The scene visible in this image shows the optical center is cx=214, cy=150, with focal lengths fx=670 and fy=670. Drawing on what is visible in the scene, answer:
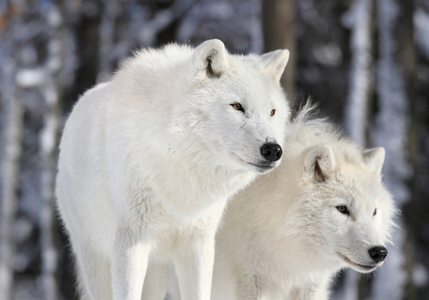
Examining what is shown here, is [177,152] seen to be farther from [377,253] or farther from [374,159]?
[374,159]

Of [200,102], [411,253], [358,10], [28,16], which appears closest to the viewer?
[200,102]

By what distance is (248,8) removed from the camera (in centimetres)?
1795

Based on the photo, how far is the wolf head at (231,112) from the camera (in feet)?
13.6

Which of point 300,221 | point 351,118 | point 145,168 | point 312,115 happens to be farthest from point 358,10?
point 145,168

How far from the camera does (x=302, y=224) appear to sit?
515 cm

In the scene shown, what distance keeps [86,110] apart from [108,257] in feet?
3.73

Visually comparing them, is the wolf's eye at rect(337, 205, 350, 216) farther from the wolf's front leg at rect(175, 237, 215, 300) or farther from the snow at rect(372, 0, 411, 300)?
the snow at rect(372, 0, 411, 300)

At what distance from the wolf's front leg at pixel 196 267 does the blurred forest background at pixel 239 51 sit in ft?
18.6

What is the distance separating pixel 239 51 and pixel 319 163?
1255cm

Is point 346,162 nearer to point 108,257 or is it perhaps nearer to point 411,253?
point 108,257

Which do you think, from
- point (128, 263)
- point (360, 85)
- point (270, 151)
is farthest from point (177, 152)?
point (360, 85)

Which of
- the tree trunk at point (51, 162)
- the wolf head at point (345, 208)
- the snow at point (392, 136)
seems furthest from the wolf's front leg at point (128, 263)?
the tree trunk at point (51, 162)

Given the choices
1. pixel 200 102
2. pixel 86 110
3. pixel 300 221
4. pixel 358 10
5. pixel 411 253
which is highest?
pixel 200 102

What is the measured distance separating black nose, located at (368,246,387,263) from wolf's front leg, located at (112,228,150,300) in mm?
1623
